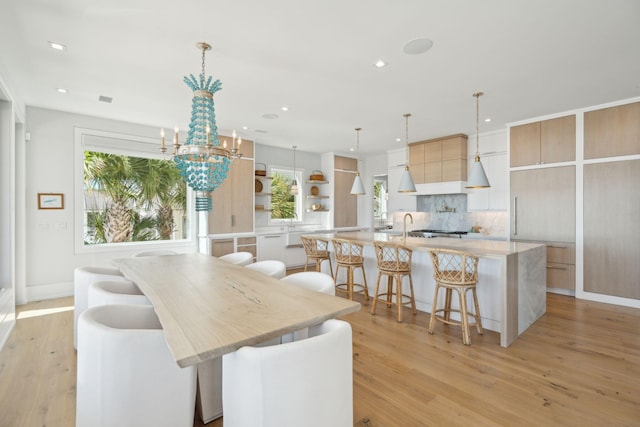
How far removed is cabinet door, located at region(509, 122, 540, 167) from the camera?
4867mm

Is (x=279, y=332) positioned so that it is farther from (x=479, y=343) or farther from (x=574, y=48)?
(x=574, y=48)

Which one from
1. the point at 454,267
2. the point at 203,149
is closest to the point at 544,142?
the point at 454,267

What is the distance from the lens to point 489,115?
4715 mm

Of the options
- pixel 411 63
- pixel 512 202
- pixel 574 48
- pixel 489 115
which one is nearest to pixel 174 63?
pixel 411 63

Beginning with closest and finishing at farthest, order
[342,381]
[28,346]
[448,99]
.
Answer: [342,381] < [28,346] < [448,99]

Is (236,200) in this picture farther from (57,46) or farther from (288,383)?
(288,383)

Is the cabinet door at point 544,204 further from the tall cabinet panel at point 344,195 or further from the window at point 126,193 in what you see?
the window at point 126,193

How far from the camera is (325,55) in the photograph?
2.90 meters

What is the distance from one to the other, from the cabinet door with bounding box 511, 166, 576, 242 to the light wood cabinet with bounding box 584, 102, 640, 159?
39 centimetres

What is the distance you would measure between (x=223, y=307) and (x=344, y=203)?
20.4 feet

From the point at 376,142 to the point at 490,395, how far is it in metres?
5.25

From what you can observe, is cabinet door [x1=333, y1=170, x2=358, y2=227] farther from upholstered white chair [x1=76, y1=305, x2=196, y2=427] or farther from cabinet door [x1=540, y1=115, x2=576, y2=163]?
upholstered white chair [x1=76, y1=305, x2=196, y2=427]

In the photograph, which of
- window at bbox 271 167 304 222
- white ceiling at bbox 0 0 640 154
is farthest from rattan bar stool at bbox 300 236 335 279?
window at bbox 271 167 304 222

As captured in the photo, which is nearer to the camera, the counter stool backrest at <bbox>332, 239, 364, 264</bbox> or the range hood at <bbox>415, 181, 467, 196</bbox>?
the counter stool backrest at <bbox>332, 239, 364, 264</bbox>
